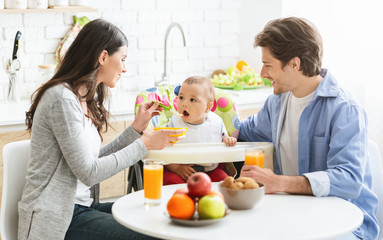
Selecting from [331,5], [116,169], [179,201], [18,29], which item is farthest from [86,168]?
[331,5]

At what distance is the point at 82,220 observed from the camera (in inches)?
85.7

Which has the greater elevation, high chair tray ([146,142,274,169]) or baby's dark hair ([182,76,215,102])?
baby's dark hair ([182,76,215,102])

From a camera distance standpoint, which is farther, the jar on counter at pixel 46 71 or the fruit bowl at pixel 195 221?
the jar on counter at pixel 46 71

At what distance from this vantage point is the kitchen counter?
311 centimetres

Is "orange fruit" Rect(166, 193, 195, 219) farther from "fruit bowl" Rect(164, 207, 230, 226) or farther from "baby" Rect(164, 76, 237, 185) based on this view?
"baby" Rect(164, 76, 237, 185)

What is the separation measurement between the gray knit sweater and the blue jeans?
0.13 ft

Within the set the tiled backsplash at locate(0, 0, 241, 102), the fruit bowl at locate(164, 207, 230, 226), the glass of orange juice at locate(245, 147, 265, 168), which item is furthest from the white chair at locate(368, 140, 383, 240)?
the tiled backsplash at locate(0, 0, 241, 102)

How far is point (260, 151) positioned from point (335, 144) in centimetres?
28

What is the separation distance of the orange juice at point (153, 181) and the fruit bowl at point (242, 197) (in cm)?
22

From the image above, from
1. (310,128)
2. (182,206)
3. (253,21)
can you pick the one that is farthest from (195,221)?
(253,21)

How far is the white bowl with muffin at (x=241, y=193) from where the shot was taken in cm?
184

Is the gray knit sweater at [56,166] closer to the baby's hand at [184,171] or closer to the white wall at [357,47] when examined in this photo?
the baby's hand at [184,171]

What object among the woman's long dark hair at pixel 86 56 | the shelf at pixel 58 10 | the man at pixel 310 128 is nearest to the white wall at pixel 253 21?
the shelf at pixel 58 10

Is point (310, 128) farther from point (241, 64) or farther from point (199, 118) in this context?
point (241, 64)
